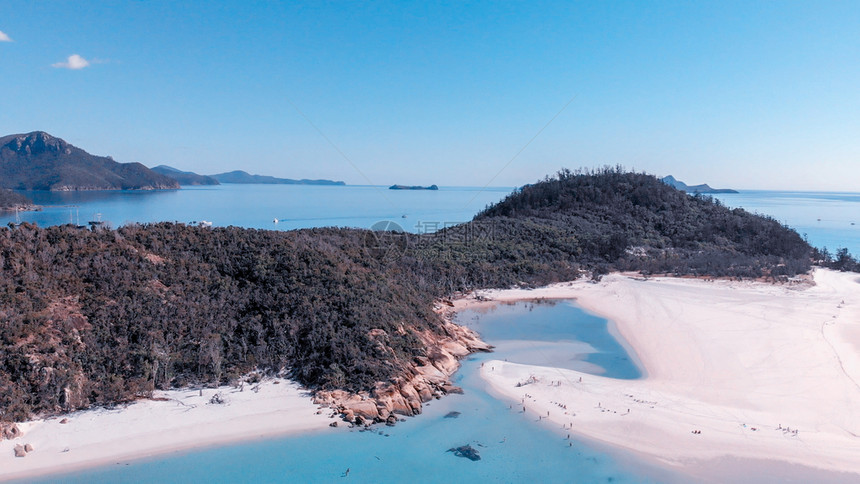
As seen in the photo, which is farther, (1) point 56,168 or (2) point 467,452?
(1) point 56,168

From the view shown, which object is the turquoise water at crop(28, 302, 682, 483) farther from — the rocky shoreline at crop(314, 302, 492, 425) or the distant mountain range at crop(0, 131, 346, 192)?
the distant mountain range at crop(0, 131, 346, 192)

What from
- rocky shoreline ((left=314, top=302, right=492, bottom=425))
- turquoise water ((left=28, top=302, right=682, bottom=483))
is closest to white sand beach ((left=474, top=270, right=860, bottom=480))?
turquoise water ((left=28, top=302, right=682, bottom=483))

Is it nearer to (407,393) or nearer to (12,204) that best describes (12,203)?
(12,204)

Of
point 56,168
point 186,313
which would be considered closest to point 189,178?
point 56,168

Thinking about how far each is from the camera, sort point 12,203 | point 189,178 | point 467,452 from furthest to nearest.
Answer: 1. point 189,178
2. point 12,203
3. point 467,452

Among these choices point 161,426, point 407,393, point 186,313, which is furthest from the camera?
point 186,313

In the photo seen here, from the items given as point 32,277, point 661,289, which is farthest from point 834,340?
point 32,277

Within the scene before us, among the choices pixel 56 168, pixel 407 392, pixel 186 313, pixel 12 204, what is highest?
pixel 56 168
